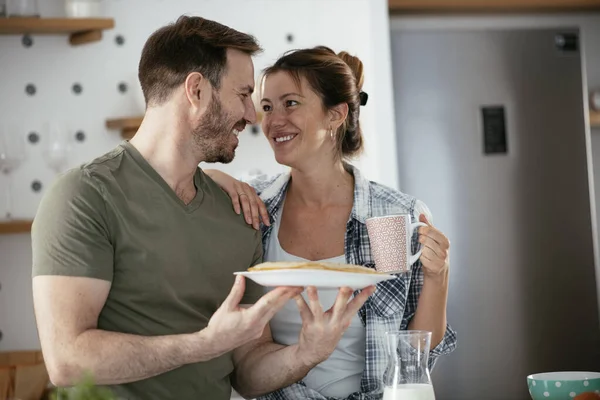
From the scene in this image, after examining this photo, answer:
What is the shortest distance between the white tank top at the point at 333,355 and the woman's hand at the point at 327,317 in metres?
0.35

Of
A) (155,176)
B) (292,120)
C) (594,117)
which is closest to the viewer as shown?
(155,176)

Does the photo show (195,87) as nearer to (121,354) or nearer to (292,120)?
(292,120)

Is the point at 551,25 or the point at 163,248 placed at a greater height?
the point at 551,25

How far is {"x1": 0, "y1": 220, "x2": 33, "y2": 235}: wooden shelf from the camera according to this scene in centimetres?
320

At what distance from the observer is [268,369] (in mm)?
1951

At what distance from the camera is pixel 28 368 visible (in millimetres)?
2754

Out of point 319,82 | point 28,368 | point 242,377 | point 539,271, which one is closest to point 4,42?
point 28,368

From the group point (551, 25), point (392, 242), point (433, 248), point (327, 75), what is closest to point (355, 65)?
point (327, 75)

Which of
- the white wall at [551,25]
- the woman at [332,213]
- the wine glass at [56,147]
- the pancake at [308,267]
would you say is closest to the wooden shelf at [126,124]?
the wine glass at [56,147]

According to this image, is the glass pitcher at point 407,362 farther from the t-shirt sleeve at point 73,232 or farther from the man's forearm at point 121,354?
the t-shirt sleeve at point 73,232

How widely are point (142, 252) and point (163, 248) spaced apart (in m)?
0.05

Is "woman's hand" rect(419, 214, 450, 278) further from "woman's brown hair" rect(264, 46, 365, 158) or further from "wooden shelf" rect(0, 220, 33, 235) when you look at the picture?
"wooden shelf" rect(0, 220, 33, 235)

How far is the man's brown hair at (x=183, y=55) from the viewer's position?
1946mm

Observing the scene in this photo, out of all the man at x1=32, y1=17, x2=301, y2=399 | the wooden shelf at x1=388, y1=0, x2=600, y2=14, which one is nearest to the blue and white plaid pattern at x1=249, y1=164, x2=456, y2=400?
the man at x1=32, y1=17, x2=301, y2=399
